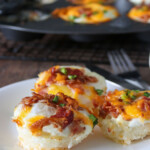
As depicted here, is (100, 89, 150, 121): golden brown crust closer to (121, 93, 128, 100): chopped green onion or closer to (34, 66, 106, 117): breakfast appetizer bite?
(121, 93, 128, 100): chopped green onion

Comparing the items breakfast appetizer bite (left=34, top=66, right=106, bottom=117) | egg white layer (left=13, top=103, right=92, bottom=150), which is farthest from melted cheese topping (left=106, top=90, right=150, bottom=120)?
egg white layer (left=13, top=103, right=92, bottom=150)

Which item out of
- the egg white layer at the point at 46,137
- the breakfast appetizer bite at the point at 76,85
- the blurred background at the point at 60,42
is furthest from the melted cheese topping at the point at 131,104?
the blurred background at the point at 60,42

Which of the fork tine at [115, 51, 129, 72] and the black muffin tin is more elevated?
the black muffin tin

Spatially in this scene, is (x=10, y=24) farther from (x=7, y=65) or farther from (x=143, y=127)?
(x=143, y=127)

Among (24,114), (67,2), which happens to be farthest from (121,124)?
(67,2)

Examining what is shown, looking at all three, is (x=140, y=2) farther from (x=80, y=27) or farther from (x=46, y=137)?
(x=46, y=137)

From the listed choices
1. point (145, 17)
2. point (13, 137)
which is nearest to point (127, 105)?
point (13, 137)
